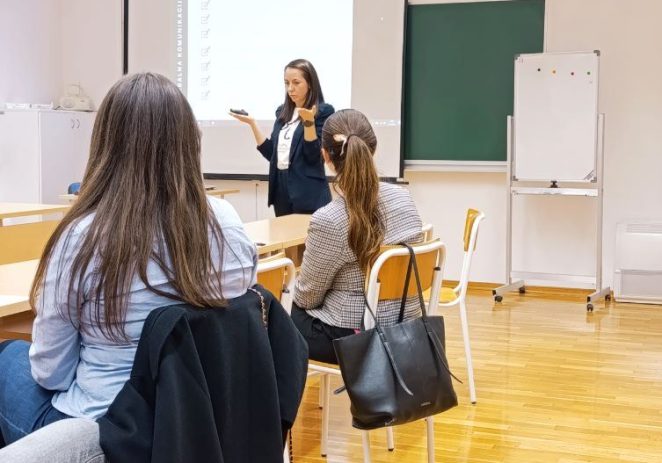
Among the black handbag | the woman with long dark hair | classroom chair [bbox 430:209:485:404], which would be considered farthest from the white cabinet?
the woman with long dark hair

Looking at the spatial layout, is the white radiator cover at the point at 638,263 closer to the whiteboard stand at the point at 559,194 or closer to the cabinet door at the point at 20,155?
the whiteboard stand at the point at 559,194

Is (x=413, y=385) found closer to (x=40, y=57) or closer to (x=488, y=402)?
(x=488, y=402)

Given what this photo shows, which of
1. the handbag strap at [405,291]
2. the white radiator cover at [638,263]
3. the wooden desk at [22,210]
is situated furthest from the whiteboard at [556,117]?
the handbag strap at [405,291]

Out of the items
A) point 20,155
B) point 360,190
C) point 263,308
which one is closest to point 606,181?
point 360,190

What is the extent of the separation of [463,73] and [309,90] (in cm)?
223

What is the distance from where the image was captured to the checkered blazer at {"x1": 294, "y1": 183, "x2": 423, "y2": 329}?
265 centimetres

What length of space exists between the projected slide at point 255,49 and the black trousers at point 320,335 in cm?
412

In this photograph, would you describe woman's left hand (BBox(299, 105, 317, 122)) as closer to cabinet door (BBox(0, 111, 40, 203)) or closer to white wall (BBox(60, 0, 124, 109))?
cabinet door (BBox(0, 111, 40, 203))

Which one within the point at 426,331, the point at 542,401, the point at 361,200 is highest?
the point at 361,200

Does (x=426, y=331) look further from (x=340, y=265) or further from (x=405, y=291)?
(x=340, y=265)

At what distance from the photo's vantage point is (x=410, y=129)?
6.64 metres

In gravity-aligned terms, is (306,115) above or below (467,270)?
A: above

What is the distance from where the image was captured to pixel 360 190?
265cm

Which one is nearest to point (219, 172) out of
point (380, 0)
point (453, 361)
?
point (380, 0)
